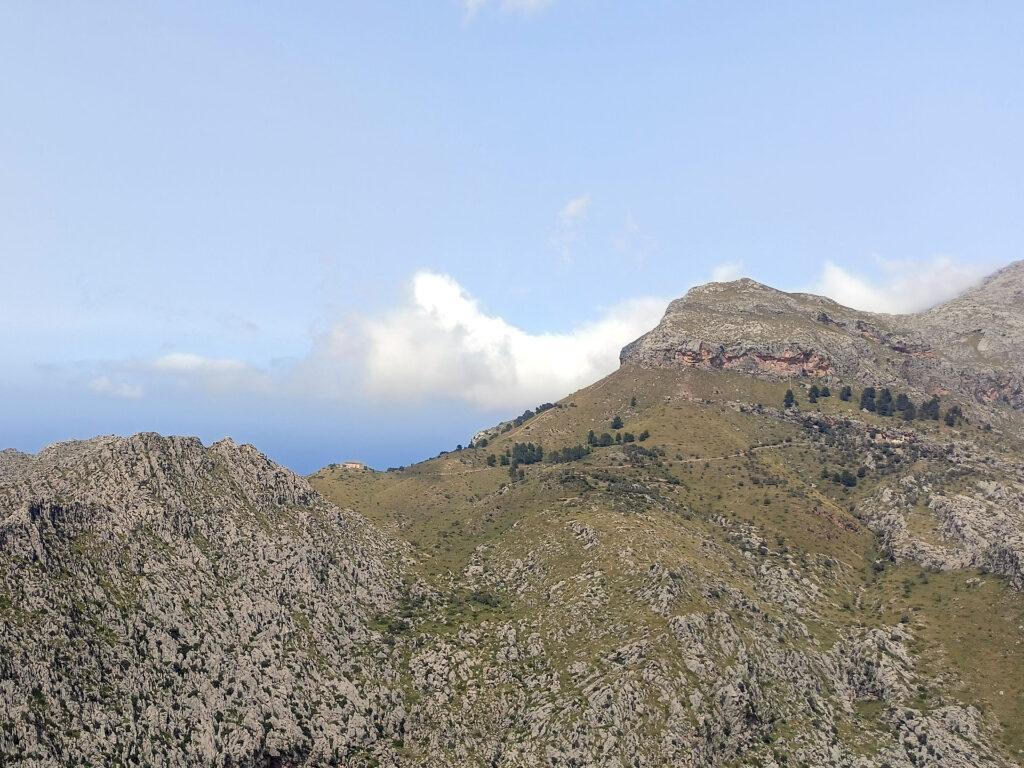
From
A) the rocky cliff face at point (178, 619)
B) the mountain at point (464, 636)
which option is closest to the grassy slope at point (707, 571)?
the mountain at point (464, 636)

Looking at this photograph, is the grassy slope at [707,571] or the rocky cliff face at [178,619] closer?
the rocky cliff face at [178,619]

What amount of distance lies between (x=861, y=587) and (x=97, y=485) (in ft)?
539

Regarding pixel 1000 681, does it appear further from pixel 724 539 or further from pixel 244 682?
pixel 244 682

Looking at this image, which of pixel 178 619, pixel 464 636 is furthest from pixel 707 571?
pixel 178 619

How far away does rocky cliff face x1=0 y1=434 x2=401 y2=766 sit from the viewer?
354 ft

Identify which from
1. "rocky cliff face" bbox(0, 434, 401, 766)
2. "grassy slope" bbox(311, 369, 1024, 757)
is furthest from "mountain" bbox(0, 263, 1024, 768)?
"grassy slope" bbox(311, 369, 1024, 757)

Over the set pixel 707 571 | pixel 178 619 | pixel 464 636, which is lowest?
pixel 707 571

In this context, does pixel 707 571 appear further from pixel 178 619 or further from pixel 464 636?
pixel 178 619

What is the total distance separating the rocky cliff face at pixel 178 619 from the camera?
10781 cm

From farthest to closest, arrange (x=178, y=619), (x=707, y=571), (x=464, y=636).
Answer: (x=707, y=571), (x=464, y=636), (x=178, y=619)

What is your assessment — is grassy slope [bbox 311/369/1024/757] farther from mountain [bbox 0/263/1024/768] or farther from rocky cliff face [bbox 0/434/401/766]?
rocky cliff face [bbox 0/434/401/766]

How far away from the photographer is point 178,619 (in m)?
127

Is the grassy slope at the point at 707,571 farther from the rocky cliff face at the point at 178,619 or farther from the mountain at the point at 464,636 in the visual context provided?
the rocky cliff face at the point at 178,619

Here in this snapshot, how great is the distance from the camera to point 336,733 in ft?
412
